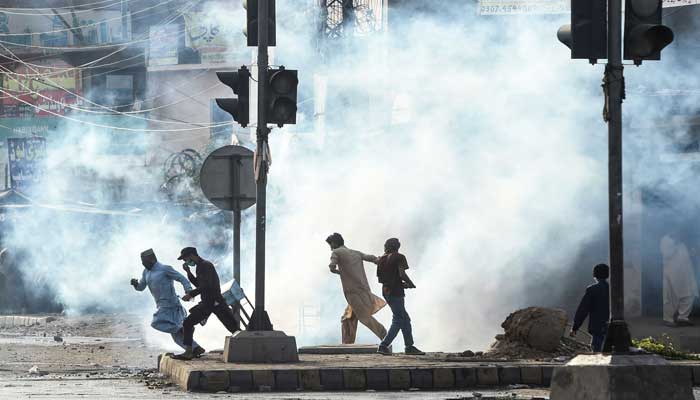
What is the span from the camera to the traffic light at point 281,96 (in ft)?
44.9

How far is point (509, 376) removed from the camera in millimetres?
12828

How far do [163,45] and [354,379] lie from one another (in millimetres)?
43333

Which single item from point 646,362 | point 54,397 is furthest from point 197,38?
point 646,362

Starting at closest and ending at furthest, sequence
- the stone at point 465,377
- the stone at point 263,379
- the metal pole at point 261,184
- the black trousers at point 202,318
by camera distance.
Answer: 1. the stone at point 263,379
2. the stone at point 465,377
3. the metal pole at point 261,184
4. the black trousers at point 202,318

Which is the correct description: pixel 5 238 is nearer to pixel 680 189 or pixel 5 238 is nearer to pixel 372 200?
pixel 372 200

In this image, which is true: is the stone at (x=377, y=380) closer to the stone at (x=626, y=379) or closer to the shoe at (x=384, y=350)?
the shoe at (x=384, y=350)

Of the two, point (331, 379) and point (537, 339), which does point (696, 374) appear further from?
point (331, 379)

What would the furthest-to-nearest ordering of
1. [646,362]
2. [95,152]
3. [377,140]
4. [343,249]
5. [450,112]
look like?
[95,152] → [377,140] → [450,112] → [343,249] → [646,362]

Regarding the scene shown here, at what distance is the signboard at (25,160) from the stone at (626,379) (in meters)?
33.7

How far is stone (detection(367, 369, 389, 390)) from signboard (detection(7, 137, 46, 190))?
29.5 metres

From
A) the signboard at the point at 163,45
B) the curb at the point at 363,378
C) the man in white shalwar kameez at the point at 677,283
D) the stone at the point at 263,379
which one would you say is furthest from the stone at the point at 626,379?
the signboard at the point at 163,45

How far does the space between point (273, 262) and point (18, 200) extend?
16555mm

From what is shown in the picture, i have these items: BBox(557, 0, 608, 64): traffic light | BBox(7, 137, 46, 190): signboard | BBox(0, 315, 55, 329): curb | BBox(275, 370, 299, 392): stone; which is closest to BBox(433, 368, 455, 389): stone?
BBox(275, 370, 299, 392): stone

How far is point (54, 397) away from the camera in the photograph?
1151cm
